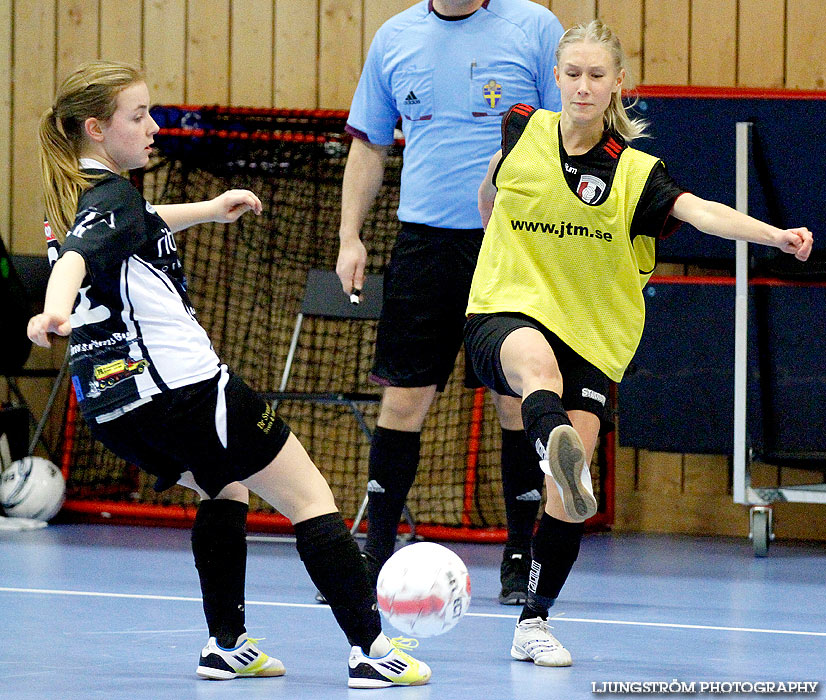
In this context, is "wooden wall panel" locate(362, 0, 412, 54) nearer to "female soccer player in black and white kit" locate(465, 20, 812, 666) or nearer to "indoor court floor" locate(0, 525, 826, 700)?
"indoor court floor" locate(0, 525, 826, 700)

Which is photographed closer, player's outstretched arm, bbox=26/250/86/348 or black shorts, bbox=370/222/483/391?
player's outstretched arm, bbox=26/250/86/348

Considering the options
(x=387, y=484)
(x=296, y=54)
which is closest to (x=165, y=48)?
(x=296, y=54)

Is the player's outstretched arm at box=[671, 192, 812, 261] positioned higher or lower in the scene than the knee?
higher

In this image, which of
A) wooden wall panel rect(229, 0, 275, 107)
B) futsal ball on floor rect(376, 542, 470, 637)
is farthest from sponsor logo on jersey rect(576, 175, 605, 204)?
wooden wall panel rect(229, 0, 275, 107)

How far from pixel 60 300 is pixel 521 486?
6.96 ft

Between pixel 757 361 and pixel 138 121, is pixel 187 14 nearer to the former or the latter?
pixel 757 361

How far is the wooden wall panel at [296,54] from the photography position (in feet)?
20.5

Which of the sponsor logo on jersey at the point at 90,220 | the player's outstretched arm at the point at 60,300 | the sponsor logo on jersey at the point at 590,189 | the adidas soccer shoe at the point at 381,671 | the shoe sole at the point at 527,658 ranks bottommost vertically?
the shoe sole at the point at 527,658

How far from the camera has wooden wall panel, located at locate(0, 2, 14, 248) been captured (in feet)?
21.6

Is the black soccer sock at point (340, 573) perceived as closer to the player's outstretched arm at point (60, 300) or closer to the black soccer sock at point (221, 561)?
the black soccer sock at point (221, 561)

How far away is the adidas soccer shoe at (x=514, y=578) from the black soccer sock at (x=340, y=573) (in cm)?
134

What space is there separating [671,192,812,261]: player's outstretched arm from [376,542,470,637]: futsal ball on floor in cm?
100

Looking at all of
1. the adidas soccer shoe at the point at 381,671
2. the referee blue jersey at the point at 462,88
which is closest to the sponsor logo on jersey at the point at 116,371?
the adidas soccer shoe at the point at 381,671

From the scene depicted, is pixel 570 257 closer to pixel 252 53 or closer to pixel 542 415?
pixel 542 415
